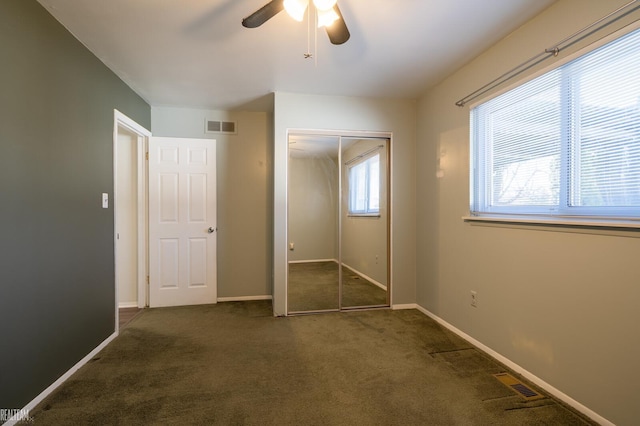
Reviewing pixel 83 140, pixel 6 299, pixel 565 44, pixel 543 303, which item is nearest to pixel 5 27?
pixel 83 140

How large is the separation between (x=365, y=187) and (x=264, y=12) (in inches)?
99.1

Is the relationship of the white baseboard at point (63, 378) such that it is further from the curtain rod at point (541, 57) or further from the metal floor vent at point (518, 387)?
the curtain rod at point (541, 57)

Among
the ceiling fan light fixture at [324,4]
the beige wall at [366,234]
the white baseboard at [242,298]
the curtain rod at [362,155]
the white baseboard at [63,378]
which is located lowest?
the white baseboard at [242,298]

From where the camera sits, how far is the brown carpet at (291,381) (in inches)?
67.5

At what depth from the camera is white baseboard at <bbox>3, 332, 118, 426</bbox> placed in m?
1.73

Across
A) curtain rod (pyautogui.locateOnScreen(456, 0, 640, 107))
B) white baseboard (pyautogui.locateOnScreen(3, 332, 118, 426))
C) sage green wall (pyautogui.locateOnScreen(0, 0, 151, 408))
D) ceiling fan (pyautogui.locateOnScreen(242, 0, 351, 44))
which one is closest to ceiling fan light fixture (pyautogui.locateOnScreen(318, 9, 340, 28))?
ceiling fan (pyautogui.locateOnScreen(242, 0, 351, 44))

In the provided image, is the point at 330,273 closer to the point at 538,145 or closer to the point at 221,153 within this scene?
the point at 221,153

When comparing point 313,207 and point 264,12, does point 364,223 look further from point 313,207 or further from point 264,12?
point 264,12

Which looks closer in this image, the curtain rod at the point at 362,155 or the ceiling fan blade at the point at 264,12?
the ceiling fan blade at the point at 264,12

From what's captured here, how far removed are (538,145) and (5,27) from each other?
10.9 feet

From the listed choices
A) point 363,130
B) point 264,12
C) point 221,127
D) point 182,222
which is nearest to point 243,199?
point 182,222

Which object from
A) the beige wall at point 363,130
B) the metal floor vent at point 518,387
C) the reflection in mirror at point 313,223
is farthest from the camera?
the reflection in mirror at point 313,223

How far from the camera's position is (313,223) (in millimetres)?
3635

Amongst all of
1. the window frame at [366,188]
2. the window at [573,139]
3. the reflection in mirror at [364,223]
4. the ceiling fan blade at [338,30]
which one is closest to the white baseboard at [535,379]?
the reflection in mirror at [364,223]
